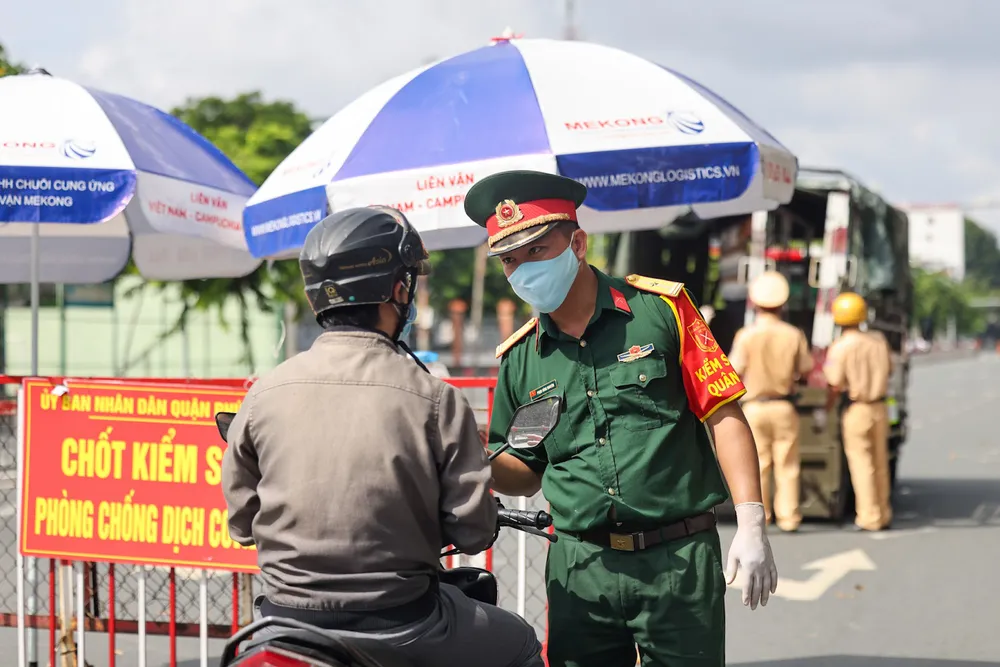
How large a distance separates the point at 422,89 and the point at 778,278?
5082 millimetres

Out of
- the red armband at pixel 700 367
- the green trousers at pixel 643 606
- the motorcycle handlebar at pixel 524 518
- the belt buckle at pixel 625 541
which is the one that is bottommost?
the green trousers at pixel 643 606

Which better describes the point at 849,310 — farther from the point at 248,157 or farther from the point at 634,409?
the point at 248,157

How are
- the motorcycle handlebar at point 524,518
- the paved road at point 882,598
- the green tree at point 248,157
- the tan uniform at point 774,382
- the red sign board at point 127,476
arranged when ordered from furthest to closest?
the green tree at point 248,157 → the tan uniform at point 774,382 → the paved road at point 882,598 → the red sign board at point 127,476 → the motorcycle handlebar at point 524,518

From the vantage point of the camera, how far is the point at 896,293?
39.8 feet

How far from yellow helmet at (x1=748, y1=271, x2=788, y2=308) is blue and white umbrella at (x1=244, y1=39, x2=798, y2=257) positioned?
4089 millimetres

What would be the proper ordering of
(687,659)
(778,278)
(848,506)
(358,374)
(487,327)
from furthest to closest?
(487,327) → (848,506) → (778,278) → (687,659) → (358,374)

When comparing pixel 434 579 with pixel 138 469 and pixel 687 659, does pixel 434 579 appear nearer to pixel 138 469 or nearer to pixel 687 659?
pixel 687 659

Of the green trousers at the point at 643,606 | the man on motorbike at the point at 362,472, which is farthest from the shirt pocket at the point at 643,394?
the man on motorbike at the point at 362,472

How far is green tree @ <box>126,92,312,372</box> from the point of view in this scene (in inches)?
697

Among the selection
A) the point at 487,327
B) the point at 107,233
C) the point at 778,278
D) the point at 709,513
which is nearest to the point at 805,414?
the point at 778,278

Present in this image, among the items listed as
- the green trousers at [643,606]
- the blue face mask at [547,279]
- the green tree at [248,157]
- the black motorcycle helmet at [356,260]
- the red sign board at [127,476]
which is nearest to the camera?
the black motorcycle helmet at [356,260]

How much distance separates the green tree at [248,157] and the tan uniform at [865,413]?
700cm

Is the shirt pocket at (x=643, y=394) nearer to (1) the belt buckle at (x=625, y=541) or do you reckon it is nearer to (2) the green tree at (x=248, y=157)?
(1) the belt buckle at (x=625, y=541)

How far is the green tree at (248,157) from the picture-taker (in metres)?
17.7
